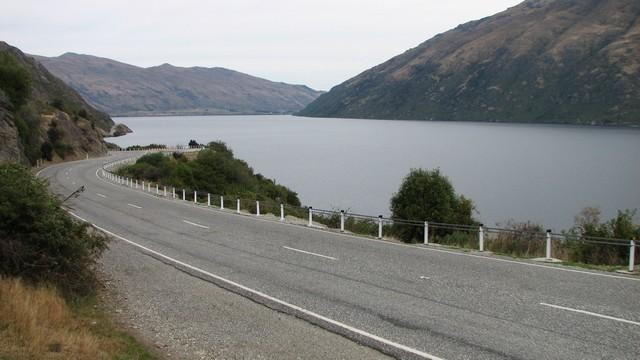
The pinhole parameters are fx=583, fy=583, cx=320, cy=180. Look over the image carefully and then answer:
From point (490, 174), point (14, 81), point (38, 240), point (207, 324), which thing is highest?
point (14, 81)

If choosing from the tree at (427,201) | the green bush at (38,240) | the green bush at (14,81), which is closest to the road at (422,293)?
the green bush at (38,240)

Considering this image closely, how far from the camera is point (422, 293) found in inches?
471

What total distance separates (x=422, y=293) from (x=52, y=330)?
22.6 ft

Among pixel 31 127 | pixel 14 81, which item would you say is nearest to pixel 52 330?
pixel 31 127

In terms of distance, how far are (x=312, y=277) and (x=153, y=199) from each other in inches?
1055

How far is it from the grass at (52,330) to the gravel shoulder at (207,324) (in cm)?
56

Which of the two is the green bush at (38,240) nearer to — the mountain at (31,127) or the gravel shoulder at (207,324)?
the gravel shoulder at (207,324)

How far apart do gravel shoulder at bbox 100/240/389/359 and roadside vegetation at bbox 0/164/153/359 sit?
1.96 feet

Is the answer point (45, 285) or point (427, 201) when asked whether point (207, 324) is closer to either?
point (45, 285)

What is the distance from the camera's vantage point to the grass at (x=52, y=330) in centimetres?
817

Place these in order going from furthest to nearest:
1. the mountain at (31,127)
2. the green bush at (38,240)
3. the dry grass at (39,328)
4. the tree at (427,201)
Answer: the mountain at (31,127) → the tree at (427,201) → the green bush at (38,240) → the dry grass at (39,328)

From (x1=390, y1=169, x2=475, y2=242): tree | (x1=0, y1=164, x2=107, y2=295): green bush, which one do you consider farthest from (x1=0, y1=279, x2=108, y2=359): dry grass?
(x1=390, y1=169, x2=475, y2=242): tree

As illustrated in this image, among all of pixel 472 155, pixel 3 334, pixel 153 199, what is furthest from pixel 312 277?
pixel 472 155

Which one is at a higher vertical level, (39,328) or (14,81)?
(14,81)
